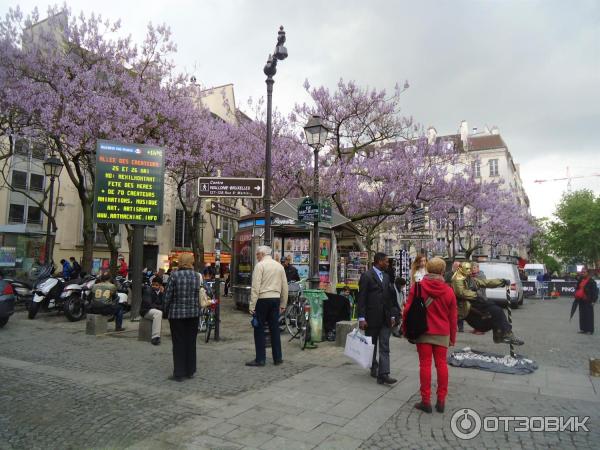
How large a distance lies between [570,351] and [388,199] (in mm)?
12687

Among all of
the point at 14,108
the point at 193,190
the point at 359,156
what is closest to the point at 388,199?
the point at 359,156

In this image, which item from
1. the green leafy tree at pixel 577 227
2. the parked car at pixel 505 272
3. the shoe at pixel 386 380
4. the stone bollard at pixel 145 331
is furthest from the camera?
the green leafy tree at pixel 577 227

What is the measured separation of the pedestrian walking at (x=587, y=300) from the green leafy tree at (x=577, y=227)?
164 ft

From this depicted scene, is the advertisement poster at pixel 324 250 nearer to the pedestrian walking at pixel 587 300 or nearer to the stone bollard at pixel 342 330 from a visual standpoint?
the stone bollard at pixel 342 330

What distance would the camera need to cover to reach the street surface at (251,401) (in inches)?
153

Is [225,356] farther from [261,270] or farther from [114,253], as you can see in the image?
[114,253]

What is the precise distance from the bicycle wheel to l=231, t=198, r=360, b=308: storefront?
4.24 meters

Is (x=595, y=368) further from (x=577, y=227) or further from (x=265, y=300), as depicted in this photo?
(x=577, y=227)

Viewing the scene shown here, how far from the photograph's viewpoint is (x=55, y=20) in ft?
53.5

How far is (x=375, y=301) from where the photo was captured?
5812 millimetres

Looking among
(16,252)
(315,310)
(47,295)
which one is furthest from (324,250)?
(16,252)

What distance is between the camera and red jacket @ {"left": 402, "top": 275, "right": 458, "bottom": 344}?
4.69m

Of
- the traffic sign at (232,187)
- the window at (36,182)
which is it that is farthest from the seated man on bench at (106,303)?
the window at (36,182)

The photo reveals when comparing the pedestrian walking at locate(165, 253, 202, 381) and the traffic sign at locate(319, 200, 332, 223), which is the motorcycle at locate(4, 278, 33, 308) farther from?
the pedestrian walking at locate(165, 253, 202, 381)
